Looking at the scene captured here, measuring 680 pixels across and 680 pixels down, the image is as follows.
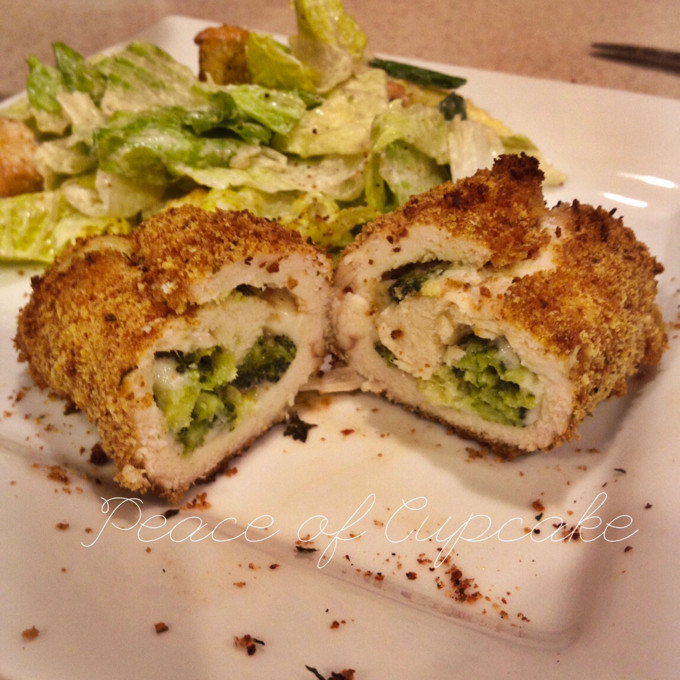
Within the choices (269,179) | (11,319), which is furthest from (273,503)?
(269,179)

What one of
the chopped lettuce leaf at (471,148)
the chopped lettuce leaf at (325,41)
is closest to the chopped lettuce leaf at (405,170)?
the chopped lettuce leaf at (471,148)

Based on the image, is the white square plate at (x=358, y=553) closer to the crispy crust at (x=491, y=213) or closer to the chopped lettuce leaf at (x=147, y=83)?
the crispy crust at (x=491, y=213)

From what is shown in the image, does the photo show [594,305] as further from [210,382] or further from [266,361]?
[210,382]

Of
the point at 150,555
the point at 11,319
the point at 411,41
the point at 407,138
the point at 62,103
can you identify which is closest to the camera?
the point at 150,555

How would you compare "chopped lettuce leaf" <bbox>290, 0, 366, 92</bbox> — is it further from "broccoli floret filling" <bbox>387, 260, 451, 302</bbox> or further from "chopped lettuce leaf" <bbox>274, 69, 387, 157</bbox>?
"broccoli floret filling" <bbox>387, 260, 451, 302</bbox>

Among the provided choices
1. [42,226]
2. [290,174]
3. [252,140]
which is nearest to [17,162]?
[42,226]

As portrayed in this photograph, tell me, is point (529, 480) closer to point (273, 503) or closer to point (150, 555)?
point (273, 503)
